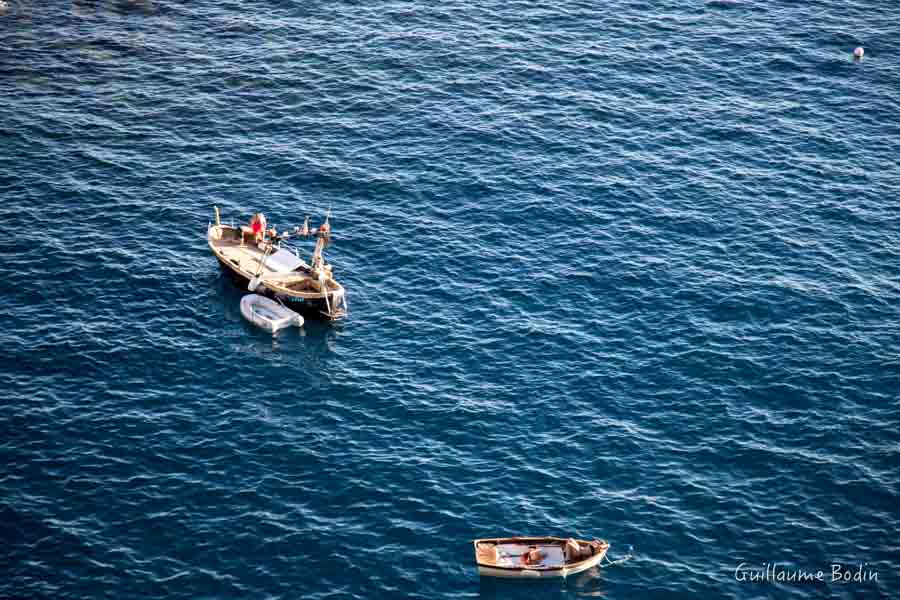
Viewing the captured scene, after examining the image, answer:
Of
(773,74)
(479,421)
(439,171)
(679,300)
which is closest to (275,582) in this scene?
(479,421)

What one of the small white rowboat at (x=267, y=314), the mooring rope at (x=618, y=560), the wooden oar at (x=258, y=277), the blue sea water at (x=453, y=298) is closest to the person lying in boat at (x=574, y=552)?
the blue sea water at (x=453, y=298)

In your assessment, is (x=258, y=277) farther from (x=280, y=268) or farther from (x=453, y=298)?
(x=453, y=298)

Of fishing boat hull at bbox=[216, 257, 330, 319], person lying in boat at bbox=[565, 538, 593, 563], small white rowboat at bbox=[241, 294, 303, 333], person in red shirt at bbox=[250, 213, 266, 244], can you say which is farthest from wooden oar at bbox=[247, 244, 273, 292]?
person lying in boat at bbox=[565, 538, 593, 563]

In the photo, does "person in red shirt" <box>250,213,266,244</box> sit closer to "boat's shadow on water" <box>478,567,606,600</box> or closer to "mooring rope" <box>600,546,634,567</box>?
"boat's shadow on water" <box>478,567,606,600</box>

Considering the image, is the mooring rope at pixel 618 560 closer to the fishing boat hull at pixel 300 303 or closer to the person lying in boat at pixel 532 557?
the person lying in boat at pixel 532 557

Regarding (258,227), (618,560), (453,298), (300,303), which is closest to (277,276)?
(300,303)

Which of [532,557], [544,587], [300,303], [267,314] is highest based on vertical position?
[300,303]
